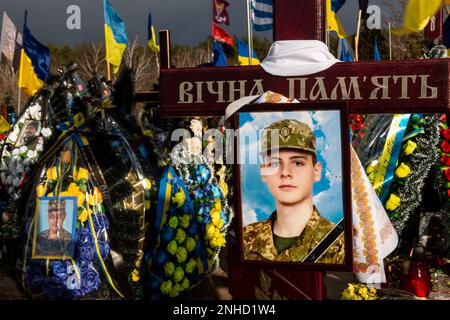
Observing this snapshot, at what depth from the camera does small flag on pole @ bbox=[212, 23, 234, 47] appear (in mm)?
12617

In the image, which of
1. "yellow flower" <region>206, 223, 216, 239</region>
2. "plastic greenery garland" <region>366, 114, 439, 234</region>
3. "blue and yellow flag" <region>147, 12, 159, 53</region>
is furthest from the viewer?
"blue and yellow flag" <region>147, 12, 159, 53</region>

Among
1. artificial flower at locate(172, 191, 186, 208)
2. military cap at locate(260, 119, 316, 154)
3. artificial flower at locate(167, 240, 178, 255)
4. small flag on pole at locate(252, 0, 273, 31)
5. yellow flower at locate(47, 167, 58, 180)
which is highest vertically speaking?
small flag on pole at locate(252, 0, 273, 31)

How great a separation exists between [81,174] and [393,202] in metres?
2.70

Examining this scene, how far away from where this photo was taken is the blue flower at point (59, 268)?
4.39m

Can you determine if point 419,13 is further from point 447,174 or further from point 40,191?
point 40,191

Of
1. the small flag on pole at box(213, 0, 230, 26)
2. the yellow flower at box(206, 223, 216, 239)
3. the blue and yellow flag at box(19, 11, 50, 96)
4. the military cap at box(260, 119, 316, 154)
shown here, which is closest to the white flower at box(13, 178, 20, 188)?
the yellow flower at box(206, 223, 216, 239)

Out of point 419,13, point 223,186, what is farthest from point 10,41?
point 419,13

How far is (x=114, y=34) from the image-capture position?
833 centimetres

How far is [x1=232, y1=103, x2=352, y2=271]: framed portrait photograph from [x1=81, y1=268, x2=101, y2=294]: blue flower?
5.08 ft

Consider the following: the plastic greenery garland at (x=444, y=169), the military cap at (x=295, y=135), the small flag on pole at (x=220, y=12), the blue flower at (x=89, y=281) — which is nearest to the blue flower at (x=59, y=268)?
the blue flower at (x=89, y=281)

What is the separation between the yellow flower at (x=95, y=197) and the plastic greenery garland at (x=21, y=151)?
34.2 inches

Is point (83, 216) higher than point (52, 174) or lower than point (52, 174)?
lower

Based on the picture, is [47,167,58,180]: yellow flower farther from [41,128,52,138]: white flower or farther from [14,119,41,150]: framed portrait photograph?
[14,119,41,150]: framed portrait photograph

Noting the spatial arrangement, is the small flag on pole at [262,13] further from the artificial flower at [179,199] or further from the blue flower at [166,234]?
the blue flower at [166,234]
